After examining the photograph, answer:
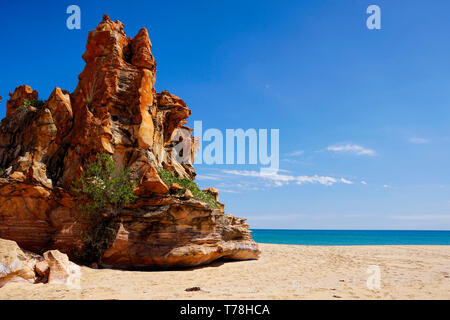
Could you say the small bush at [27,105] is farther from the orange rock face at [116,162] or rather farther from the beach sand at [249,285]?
the beach sand at [249,285]

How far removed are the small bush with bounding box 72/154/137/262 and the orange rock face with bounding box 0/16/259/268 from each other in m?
0.50

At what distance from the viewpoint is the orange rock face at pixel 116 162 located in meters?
16.0

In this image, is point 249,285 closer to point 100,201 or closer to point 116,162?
point 100,201

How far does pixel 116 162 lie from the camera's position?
18.8 metres

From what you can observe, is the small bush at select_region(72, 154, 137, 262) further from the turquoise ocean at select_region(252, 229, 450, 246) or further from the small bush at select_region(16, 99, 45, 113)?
the turquoise ocean at select_region(252, 229, 450, 246)

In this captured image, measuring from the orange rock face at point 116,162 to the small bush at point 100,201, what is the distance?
1.64ft

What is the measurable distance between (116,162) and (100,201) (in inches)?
120

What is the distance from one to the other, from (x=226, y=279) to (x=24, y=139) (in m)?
15.9

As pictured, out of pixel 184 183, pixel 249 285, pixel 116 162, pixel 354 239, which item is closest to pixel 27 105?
pixel 116 162

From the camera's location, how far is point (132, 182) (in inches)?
684
